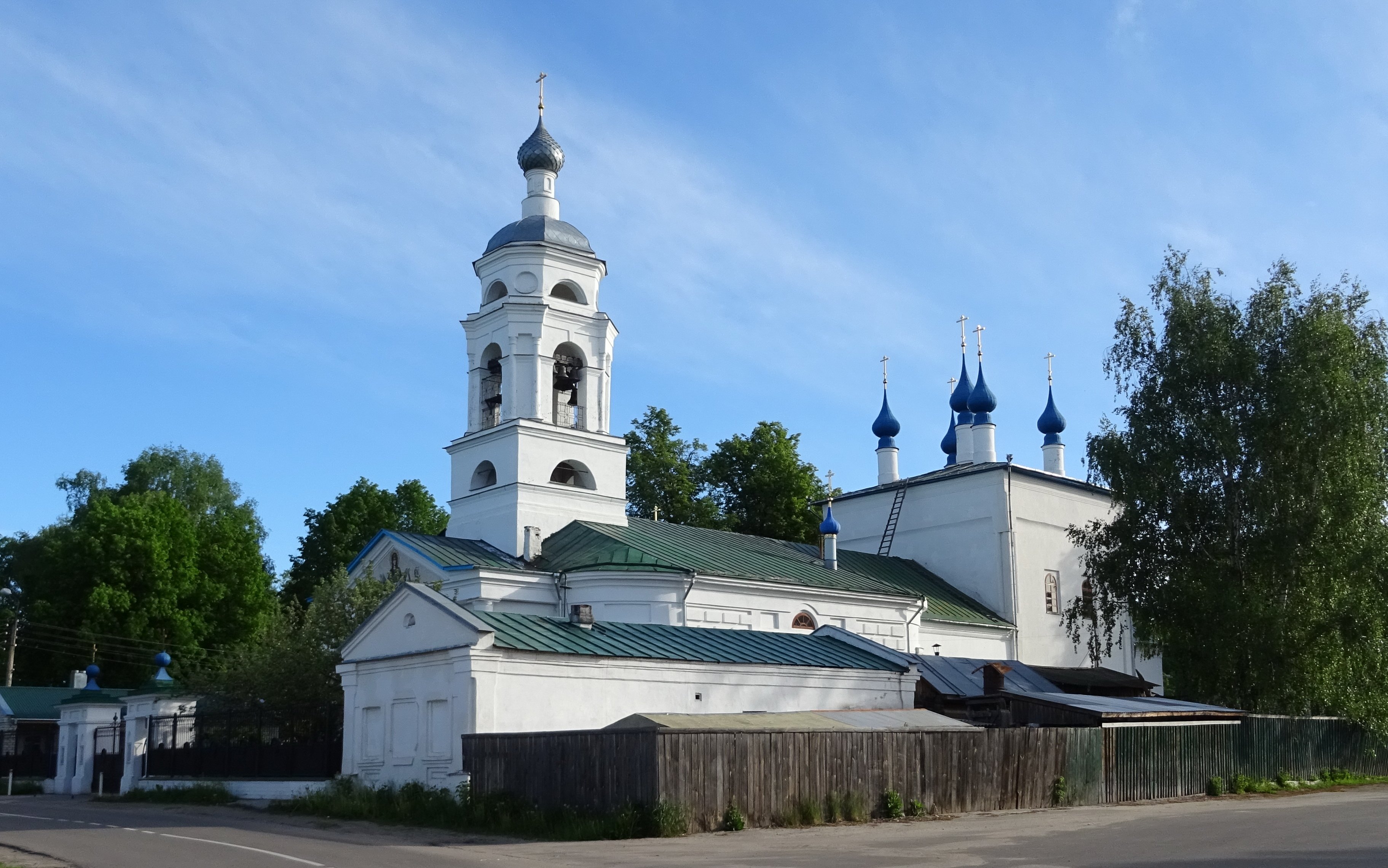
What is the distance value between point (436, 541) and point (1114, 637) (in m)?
20.1

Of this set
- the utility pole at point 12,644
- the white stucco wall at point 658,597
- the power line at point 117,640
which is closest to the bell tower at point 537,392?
the white stucco wall at point 658,597

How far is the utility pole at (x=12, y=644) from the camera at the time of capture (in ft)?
145

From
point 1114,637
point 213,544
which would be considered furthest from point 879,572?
point 213,544

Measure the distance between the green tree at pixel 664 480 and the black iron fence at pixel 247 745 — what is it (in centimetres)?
2416

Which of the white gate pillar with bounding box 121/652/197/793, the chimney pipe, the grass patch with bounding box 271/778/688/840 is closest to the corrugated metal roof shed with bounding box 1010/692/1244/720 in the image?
the chimney pipe

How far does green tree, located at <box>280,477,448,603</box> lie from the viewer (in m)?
49.9

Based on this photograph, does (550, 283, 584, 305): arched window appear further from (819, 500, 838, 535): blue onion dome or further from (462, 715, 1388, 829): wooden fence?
(462, 715, 1388, 829): wooden fence

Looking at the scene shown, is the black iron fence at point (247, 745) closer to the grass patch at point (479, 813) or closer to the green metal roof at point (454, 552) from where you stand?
the grass patch at point (479, 813)

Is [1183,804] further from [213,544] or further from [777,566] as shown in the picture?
[213,544]

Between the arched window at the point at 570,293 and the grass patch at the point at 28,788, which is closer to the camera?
the grass patch at the point at 28,788

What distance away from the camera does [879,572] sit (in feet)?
116

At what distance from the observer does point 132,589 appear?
4525 cm

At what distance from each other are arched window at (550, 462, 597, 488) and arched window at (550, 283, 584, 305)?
4.04 m

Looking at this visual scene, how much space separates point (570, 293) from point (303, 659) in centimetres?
1150
